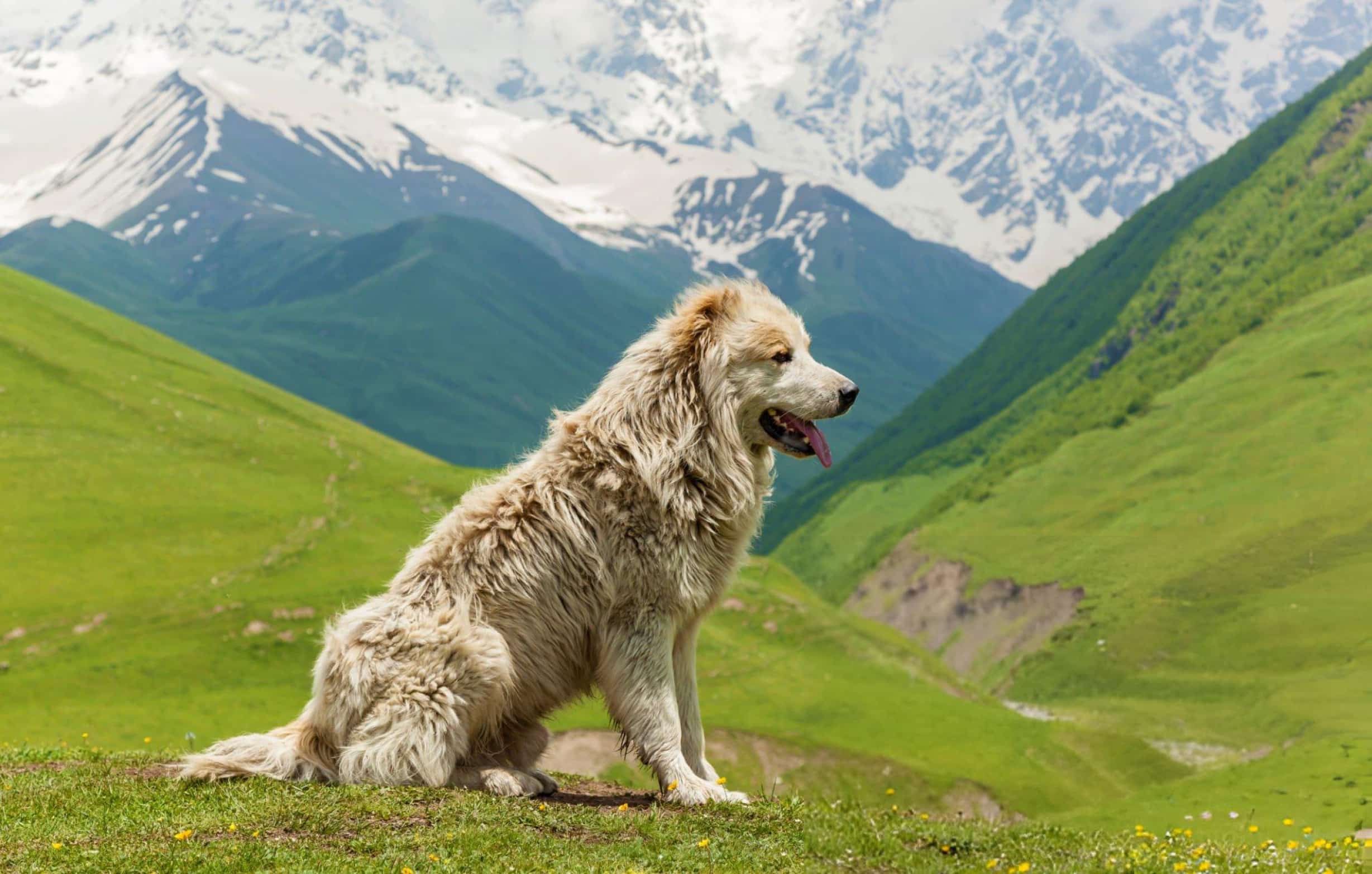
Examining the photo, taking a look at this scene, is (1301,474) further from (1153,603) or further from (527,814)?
(527,814)

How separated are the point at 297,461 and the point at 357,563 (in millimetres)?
16226

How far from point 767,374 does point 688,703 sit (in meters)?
3.27

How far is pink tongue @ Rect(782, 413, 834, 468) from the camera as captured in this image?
11.3 meters

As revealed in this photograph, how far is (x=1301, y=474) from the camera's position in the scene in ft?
282

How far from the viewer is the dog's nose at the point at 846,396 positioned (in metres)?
11.3

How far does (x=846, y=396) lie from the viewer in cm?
1133

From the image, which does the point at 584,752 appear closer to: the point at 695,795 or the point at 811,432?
the point at 695,795

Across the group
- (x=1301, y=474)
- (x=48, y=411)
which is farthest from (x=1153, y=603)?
(x=48, y=411)

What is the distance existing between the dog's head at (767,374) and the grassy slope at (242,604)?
116 feet

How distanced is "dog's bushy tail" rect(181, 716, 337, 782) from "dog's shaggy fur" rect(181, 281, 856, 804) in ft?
0.06

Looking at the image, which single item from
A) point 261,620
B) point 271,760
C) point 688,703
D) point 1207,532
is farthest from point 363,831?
point 1207,532

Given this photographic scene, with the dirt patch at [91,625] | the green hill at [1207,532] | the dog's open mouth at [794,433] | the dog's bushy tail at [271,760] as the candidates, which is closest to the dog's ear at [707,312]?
the dog's open mouth at [794,433]

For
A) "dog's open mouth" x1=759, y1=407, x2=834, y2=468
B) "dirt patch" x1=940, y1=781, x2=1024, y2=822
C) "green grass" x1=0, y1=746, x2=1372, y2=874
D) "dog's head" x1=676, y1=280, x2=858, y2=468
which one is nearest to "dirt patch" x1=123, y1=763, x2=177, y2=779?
"green grass" x1=0, y1=746, x2=1372, y2=874

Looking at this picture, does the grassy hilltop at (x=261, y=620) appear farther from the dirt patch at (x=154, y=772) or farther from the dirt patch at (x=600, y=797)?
the dirt patch at (x=154, y=772)
